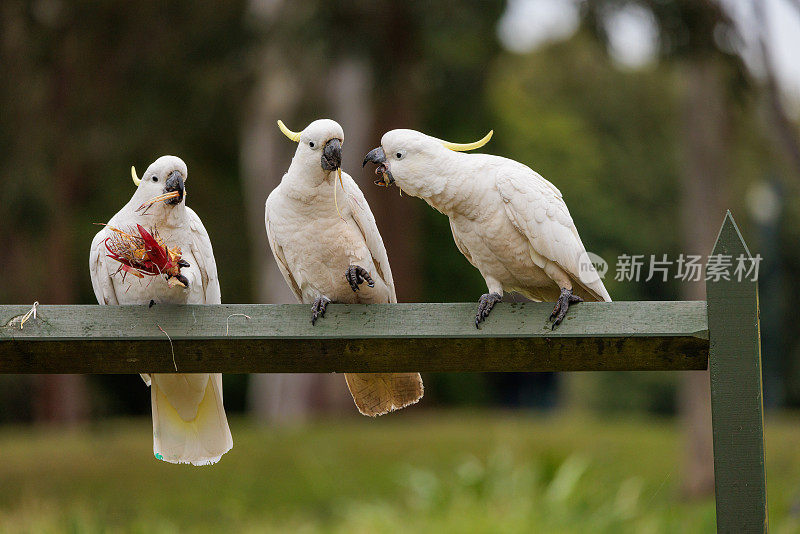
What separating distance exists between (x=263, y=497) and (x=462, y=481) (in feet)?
4.14

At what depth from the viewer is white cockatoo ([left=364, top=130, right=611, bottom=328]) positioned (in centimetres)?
197

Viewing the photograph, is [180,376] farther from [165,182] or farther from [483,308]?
[483,308]

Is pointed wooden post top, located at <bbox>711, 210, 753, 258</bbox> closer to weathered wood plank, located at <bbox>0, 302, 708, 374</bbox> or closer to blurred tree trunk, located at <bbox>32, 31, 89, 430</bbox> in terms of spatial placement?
weathered wood plank, located at <bbox>0, 302, 708, 374</bbox>

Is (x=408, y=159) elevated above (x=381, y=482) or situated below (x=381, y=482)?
above

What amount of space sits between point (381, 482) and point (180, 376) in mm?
3149

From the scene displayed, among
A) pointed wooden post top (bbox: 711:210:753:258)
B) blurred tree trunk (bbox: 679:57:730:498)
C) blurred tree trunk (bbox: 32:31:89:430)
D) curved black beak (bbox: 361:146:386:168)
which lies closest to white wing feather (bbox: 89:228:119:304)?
curved black beak (bbox: 361:146:386:168)

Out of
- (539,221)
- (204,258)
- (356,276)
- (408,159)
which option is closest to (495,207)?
(539,221)

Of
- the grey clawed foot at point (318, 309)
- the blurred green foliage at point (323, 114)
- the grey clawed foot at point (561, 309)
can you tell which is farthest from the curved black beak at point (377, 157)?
the blurred green foliage at point (323, 114)

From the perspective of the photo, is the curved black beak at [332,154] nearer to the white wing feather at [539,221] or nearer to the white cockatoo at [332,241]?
the white cockatoo at [332,241]

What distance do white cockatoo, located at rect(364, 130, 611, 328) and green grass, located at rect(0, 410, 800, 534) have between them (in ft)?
5.11

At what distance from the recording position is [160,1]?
5492mm

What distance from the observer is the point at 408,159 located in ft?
6.47

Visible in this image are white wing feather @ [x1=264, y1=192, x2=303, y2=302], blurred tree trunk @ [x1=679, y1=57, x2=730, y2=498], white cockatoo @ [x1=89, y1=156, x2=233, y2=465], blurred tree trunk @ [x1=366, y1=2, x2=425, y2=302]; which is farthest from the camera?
blurred tree trunk @ [x1=366, y1=2, x2=425, y2=302]

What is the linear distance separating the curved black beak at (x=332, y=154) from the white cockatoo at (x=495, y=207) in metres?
0.07
